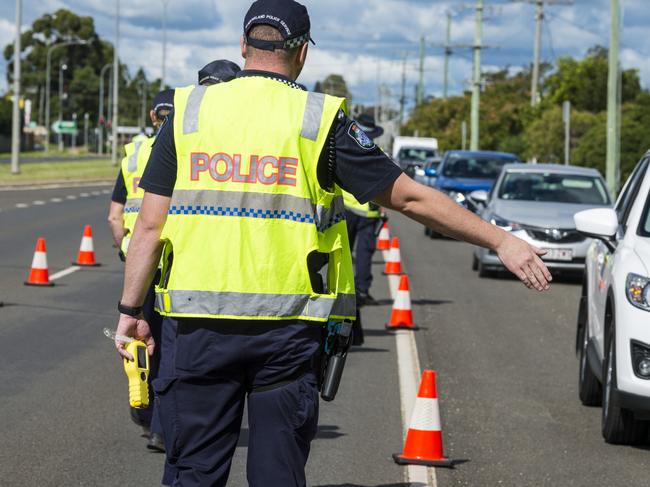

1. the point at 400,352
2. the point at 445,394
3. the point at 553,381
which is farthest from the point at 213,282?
the point at 400,352

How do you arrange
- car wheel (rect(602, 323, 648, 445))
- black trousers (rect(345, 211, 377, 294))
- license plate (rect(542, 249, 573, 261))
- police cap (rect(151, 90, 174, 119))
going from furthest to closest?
license plate (rect(542, 249, 573, 261)) → black trousers (rect(345, 211, 377, 294)) → car wheel (rect(602, 323, 648, 445)) → police cap (rect(151, 90, 174, 119))

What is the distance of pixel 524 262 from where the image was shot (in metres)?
4.22

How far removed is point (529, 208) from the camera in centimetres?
1902

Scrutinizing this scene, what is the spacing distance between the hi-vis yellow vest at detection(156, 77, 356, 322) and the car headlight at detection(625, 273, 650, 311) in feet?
11.8

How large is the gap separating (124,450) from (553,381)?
401 cm

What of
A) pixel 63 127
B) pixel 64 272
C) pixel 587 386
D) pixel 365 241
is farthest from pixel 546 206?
pixel 63 127

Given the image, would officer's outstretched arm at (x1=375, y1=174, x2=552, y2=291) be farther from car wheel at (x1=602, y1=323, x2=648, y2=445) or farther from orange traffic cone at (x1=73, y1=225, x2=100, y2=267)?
orange traffic cone at (x1=73, y1=225, x2=100, y2=267)

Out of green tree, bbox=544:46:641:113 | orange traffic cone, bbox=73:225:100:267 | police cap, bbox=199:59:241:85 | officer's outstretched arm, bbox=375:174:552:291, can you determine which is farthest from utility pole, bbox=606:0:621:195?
green tree, bbox=544:46:641:113

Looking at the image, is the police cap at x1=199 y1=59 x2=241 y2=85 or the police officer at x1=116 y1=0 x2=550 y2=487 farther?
the police cap at x1=199 y1=59 x2=241 y2=85

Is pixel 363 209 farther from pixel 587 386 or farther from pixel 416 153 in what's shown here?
pixel 416 153

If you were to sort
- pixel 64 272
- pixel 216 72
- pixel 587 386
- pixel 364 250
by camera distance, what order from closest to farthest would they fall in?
pixel 216 72 → pixel 587 386 → pixel 364 250 → pixel 64 272

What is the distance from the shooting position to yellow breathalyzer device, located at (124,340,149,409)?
4.92 m

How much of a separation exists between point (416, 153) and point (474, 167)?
1095 inches

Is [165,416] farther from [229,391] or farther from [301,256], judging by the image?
[301,256]
